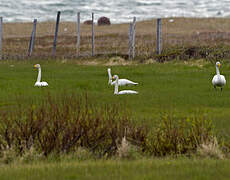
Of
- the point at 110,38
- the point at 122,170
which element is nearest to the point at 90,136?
the point at 122,170

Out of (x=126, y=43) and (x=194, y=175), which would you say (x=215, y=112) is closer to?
(x=194, y=175)

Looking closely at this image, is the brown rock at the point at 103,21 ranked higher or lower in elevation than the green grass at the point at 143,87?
higher

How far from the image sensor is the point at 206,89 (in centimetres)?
2022

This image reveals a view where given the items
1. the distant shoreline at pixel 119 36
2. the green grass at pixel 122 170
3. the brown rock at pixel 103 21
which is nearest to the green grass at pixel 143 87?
the green grass at pixel 122 170

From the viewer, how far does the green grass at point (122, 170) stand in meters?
8.28

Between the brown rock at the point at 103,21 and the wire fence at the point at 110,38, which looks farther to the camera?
→ the brown rock at the point at 103,21

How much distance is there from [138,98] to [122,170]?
917cm

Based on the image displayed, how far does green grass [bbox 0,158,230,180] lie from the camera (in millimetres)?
8281

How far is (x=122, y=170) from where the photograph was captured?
861 centimetres

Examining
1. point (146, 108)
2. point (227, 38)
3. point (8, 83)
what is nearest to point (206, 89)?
point (146, 108)

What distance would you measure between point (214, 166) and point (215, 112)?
6265 millimetres

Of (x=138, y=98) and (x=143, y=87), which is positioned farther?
(x=143, y=87)

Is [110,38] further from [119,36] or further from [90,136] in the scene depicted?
[90,136]

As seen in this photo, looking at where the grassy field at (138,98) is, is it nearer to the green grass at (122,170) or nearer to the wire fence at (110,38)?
the green grass at (122,170)
